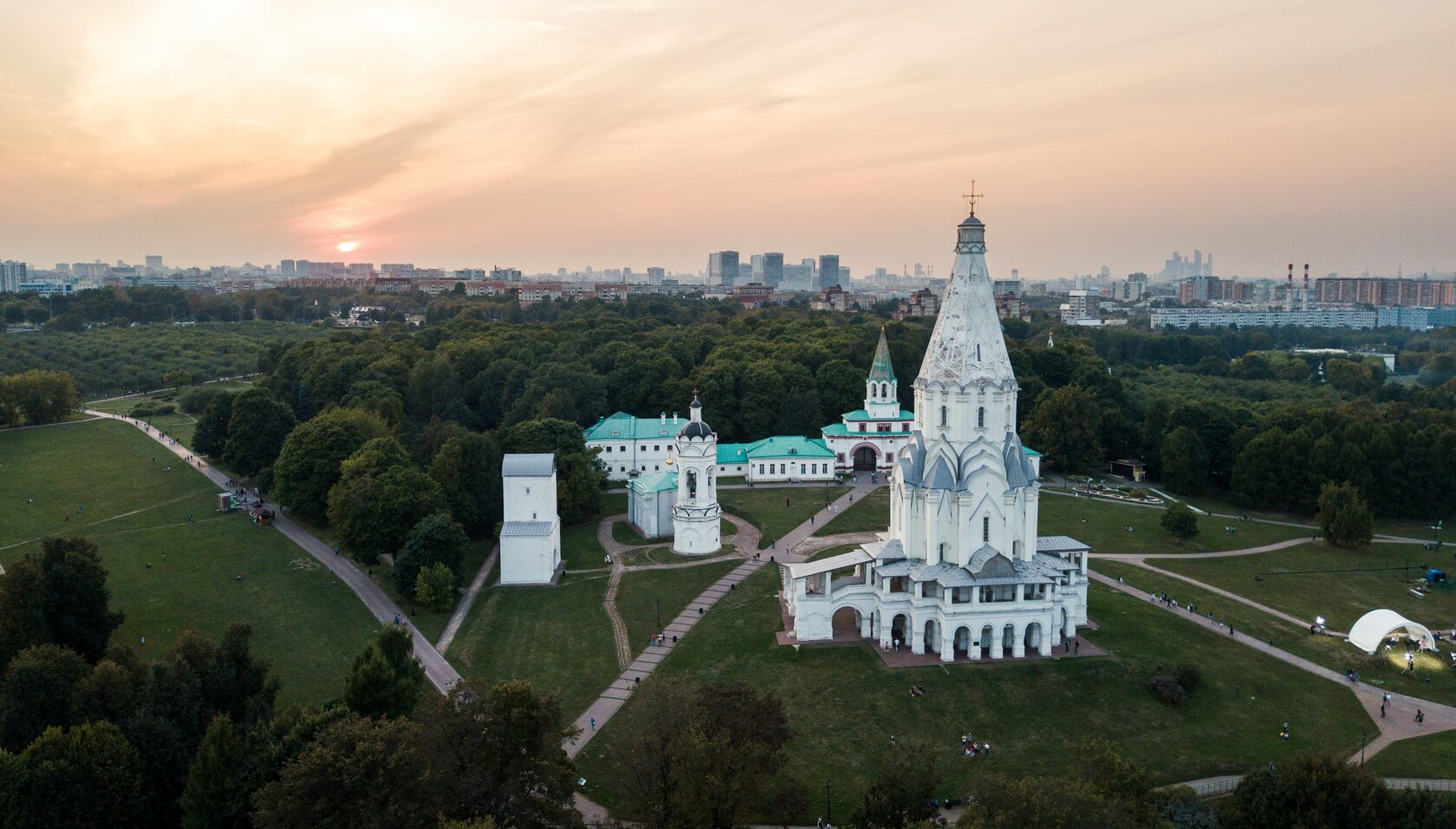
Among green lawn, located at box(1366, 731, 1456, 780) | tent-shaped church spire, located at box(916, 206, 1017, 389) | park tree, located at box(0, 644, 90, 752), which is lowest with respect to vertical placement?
green lawn, located at box(1366, 731, 1456, 780)

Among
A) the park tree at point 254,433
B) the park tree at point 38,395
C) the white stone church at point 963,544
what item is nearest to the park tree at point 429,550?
the white stone church at point 963,544

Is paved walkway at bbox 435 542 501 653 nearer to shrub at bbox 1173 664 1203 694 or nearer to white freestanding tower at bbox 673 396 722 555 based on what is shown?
white freestanding tower at bbox 673 396 722 555

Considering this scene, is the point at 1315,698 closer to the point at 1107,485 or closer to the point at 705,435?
the point at 705,435

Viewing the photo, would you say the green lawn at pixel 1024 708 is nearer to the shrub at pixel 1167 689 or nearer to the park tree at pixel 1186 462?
the shrub at pixel 1167 689

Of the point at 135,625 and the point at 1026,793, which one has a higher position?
the point at 1026,793

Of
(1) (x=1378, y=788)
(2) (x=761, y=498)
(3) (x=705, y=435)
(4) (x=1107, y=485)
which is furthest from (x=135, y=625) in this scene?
(4) (x=1107, y=485)

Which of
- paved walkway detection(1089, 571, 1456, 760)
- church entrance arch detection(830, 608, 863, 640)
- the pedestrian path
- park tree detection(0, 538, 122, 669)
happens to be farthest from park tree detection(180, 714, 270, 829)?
Answer: paved walkway detection(1089, 571, 1456, 760)

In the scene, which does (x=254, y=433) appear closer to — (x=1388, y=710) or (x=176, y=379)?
(x=176, y=379)
